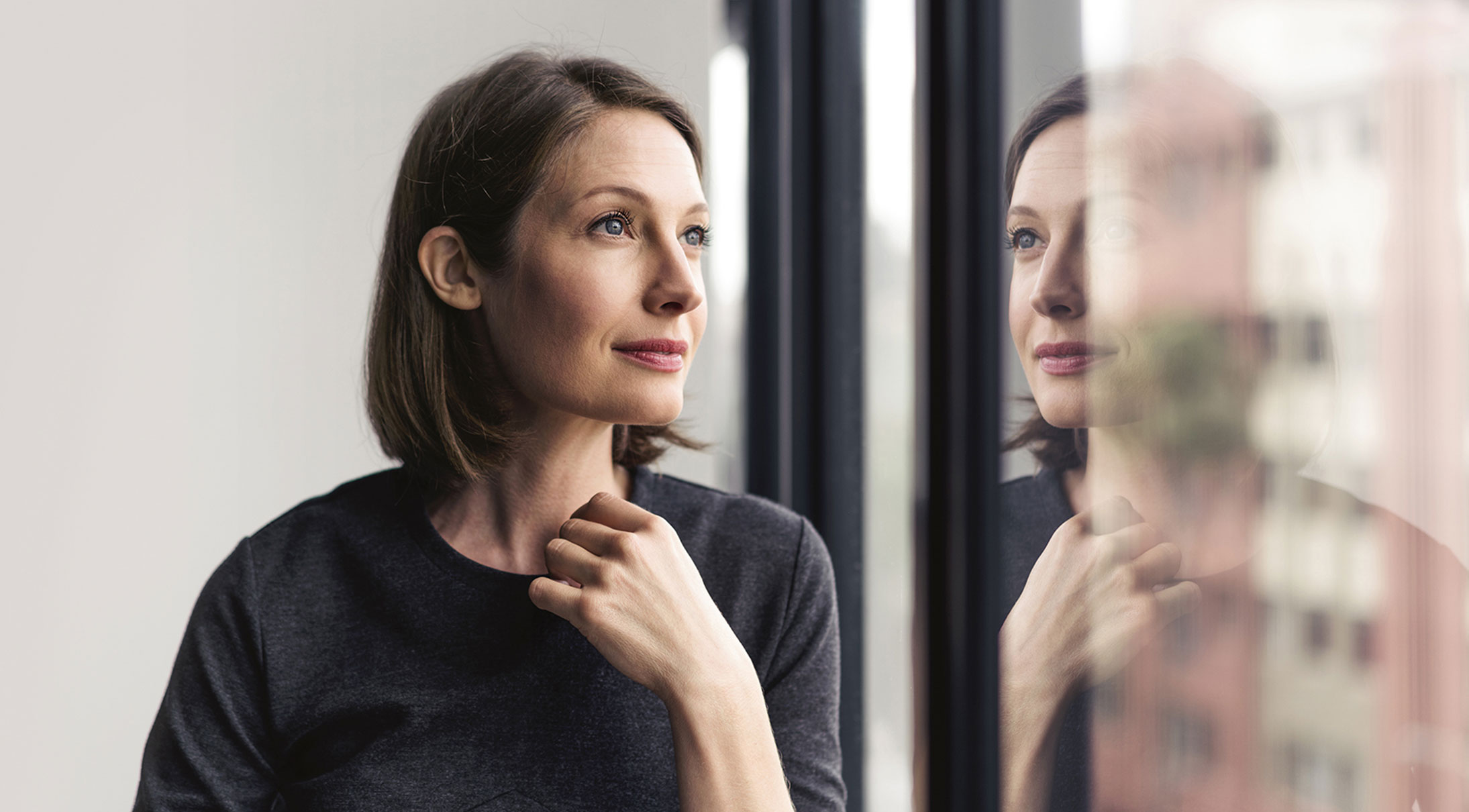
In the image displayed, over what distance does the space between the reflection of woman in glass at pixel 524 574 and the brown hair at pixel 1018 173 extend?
264 mm

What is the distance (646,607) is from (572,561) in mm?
A: 80

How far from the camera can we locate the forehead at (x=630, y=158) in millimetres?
798

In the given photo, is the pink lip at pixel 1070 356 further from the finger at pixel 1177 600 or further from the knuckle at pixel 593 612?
the knuckle at pixel 593 612

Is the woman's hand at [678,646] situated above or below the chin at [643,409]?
below

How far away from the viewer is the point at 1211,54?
56 centimetres

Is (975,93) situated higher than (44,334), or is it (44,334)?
(975,93)

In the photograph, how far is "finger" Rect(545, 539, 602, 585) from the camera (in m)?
0.77

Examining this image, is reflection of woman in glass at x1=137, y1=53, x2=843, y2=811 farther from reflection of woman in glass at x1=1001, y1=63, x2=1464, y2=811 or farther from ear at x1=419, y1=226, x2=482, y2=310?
reflection of woman in glass at x1=1001, y1=63, x2=1464, y2=811

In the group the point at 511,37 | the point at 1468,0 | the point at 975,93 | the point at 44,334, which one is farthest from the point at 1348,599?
the point at 44,334

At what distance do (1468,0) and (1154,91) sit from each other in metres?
0.19

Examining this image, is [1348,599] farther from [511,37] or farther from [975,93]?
[511,37]

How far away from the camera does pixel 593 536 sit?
0.80m

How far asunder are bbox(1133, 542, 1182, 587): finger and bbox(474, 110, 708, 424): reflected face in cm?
39

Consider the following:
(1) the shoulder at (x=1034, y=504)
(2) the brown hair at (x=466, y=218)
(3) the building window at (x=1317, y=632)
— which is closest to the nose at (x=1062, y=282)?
(1) the shoulder at (x=1034, y=504)
